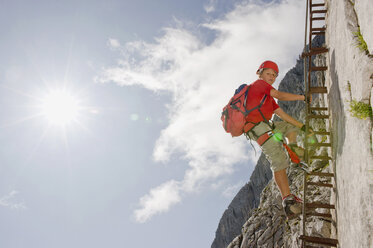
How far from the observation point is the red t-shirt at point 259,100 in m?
6.71

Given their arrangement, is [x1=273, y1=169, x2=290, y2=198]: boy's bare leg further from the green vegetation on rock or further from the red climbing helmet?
the green vegetation on rock

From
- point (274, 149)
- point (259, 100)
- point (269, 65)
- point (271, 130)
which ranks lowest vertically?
point (274, 149)

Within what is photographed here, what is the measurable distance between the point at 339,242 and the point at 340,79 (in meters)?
3.54

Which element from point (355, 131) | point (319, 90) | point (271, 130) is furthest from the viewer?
point (319, 90)

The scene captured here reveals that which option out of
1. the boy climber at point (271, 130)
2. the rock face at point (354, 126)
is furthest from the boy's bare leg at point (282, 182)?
the rock face at point (354, 126)

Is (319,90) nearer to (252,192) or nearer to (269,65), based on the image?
(269,65)

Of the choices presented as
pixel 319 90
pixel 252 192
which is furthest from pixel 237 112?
pixel 252 192

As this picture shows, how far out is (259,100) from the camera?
6723mm

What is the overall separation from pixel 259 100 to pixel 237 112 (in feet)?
2.02

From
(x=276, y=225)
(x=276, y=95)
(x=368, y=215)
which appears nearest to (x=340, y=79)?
(x=276, y=95)

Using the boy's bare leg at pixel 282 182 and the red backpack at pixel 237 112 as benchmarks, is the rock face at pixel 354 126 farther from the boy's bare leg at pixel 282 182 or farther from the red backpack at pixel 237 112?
the red backpack at pixel 237 112

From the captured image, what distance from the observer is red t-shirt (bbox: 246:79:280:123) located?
6.71 metres

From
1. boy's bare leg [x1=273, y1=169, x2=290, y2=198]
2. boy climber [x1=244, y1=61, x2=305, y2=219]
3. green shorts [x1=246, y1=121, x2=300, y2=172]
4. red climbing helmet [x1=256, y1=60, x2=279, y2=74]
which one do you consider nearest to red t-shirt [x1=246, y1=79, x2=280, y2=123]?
boy climber [x1=244, y1=61, x2=305, y2=219]

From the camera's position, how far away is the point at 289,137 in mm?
7355
